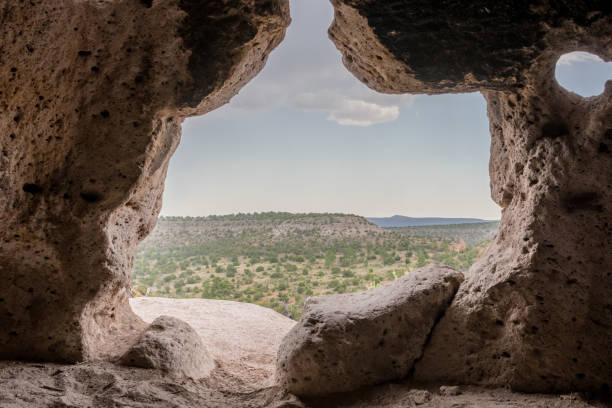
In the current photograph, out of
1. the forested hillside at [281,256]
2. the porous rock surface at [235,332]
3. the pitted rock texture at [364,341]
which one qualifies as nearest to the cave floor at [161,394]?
the pitted rock texture at [364,341]

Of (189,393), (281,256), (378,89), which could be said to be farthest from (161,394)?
(281,256)

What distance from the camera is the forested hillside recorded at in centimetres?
839

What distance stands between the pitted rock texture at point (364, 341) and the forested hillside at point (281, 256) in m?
4.40

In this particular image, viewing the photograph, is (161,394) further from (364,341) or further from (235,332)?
(235,332)

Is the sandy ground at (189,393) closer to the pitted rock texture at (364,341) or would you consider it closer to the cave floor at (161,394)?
the cave floor at (161,394)

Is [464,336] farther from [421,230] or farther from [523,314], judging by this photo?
[421,230]

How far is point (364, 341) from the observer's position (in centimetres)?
327

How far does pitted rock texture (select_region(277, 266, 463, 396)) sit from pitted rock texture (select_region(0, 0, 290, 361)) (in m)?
1.70

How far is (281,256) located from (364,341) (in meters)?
6.39

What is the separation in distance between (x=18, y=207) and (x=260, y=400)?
98.3 inches

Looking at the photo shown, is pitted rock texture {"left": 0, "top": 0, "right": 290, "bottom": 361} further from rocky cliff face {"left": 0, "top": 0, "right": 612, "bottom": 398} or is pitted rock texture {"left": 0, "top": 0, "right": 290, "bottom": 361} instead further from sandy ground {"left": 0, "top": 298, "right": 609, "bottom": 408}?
sandy ground {"left": 0, "top": 298, "right": 609, "bottom": 408}

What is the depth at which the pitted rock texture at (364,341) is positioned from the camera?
3229 millimetres

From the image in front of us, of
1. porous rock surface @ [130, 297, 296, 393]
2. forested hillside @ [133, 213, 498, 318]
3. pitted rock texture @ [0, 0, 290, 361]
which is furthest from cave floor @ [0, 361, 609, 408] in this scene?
forested hillside @ [133, 213, 498, 318]

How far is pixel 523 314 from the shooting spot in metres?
2.88
